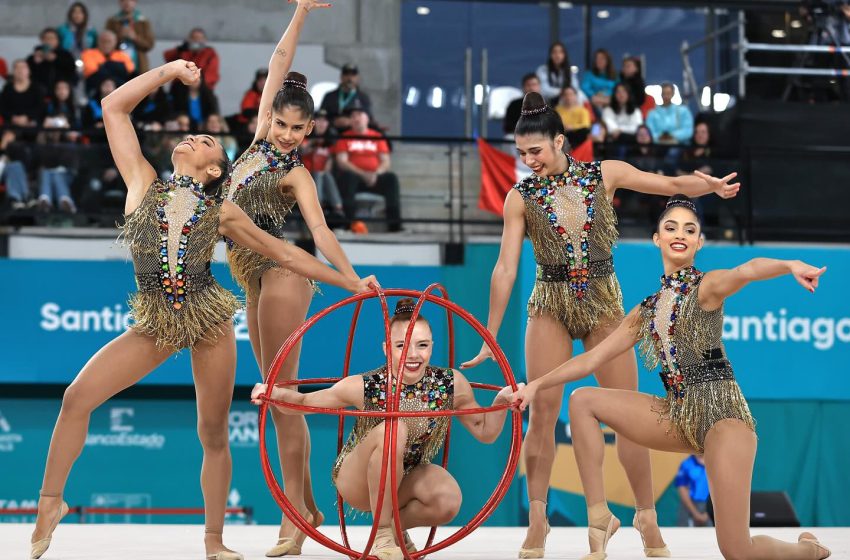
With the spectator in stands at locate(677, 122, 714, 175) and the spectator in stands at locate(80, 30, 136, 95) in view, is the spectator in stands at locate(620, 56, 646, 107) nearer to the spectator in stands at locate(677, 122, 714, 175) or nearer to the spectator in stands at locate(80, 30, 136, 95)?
the spectator in stands at locate(677, 122, 714, 175)

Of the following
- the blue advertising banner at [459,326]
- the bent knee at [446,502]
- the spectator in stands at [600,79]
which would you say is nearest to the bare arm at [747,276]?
the bent knee at [446,502]

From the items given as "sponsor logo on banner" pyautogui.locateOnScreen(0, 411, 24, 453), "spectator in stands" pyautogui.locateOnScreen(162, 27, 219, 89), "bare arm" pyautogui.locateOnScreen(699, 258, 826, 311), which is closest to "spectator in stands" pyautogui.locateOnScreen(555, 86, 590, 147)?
"spectator in stands" pyautogui.locateOnScreen(162, 27, 219, 89)

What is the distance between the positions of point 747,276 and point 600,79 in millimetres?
6555

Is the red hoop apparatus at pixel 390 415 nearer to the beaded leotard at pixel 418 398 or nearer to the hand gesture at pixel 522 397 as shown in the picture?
the hand gesture at pixel 522 397

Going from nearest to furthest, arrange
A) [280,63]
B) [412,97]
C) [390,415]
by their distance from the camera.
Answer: [390,415], [280,63], [412,97]

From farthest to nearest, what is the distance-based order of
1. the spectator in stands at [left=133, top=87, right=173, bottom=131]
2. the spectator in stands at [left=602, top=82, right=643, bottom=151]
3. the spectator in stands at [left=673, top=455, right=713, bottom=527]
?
the spectator in stands at [left=602, top=82, right=643, bottom=151]
the spectator in stands at [left=133, top=87, right=173, bottom=131]
the spectator in stands at [left=673, top=455, right=713, bottom=527]

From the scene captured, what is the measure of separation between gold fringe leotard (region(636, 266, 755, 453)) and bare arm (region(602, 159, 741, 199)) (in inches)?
17.7

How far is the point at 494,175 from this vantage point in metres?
8.50

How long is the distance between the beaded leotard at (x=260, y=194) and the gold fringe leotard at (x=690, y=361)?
1.40 meters

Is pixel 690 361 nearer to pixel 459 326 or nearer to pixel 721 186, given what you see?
pixel 721 186

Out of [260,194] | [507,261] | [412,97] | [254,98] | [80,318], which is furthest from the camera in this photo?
[412,97]

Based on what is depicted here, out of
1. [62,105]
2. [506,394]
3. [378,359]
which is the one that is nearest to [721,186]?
[506,394]

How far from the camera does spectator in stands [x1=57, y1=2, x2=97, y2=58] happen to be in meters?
9.80

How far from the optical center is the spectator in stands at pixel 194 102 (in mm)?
9141
